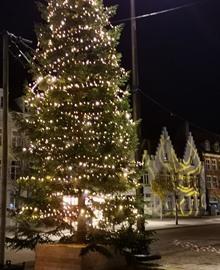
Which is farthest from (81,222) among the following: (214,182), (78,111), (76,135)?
(214,182)

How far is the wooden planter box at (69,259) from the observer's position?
11.0 m

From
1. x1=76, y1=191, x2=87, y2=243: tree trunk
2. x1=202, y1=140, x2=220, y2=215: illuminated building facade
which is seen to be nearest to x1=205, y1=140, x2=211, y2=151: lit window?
x1=202, y1=140, x2=220, y2=215: illuminated building facade

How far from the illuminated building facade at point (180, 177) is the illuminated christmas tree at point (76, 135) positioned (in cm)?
4343

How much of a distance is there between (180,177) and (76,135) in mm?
46812

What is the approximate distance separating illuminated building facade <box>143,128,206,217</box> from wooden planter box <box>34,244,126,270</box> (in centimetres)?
4428

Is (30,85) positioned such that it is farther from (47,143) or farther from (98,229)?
(98,229)

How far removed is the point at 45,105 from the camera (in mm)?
12469

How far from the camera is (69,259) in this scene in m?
11.1

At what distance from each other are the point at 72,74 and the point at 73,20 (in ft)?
5.36

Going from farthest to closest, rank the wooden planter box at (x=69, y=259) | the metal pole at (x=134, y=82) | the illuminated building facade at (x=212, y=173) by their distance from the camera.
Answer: the illuminated building facade at (x=212, y=173) < the metal pole at (x=134, y=82) < the wooden planter box at (x=69, y=259)

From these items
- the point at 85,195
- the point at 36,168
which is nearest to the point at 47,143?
the point at 36,168

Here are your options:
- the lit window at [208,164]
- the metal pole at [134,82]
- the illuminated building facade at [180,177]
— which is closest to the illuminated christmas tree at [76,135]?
the metal pole at [134,82]

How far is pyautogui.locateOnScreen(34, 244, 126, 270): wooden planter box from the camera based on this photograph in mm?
10992

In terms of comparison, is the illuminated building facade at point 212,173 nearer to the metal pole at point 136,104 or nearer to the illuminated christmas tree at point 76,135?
Answer: the metal pole at point 136,104
